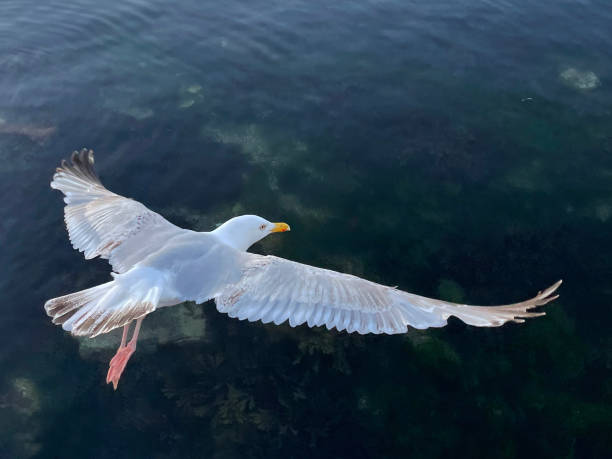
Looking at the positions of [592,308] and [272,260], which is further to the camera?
[592,308]

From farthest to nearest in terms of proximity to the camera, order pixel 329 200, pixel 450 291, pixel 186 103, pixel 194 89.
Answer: pixel 194 89 < pixel 186 103 < pixel 329 200 < pixel 450 291

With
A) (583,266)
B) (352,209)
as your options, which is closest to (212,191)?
(352,209)

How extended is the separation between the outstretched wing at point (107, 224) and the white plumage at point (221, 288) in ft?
0.03

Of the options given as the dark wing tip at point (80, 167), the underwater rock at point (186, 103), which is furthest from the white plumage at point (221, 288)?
the underwater rock at point (186, 103)

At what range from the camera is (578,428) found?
15.6 ft

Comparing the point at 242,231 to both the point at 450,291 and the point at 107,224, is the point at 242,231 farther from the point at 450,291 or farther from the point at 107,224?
the point at 450,291

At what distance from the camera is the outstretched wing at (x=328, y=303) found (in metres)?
4.09

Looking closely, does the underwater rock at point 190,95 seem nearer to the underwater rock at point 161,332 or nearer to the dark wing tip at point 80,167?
the dark wing tip at point 80,167

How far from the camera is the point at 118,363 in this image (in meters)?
4.88

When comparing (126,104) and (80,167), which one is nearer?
(80,167)

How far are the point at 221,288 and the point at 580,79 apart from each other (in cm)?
669

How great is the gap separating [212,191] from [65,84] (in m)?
3.12

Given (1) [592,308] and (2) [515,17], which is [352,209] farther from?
(2) [515,17]

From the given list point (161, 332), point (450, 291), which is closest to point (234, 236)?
point (161, 332)
